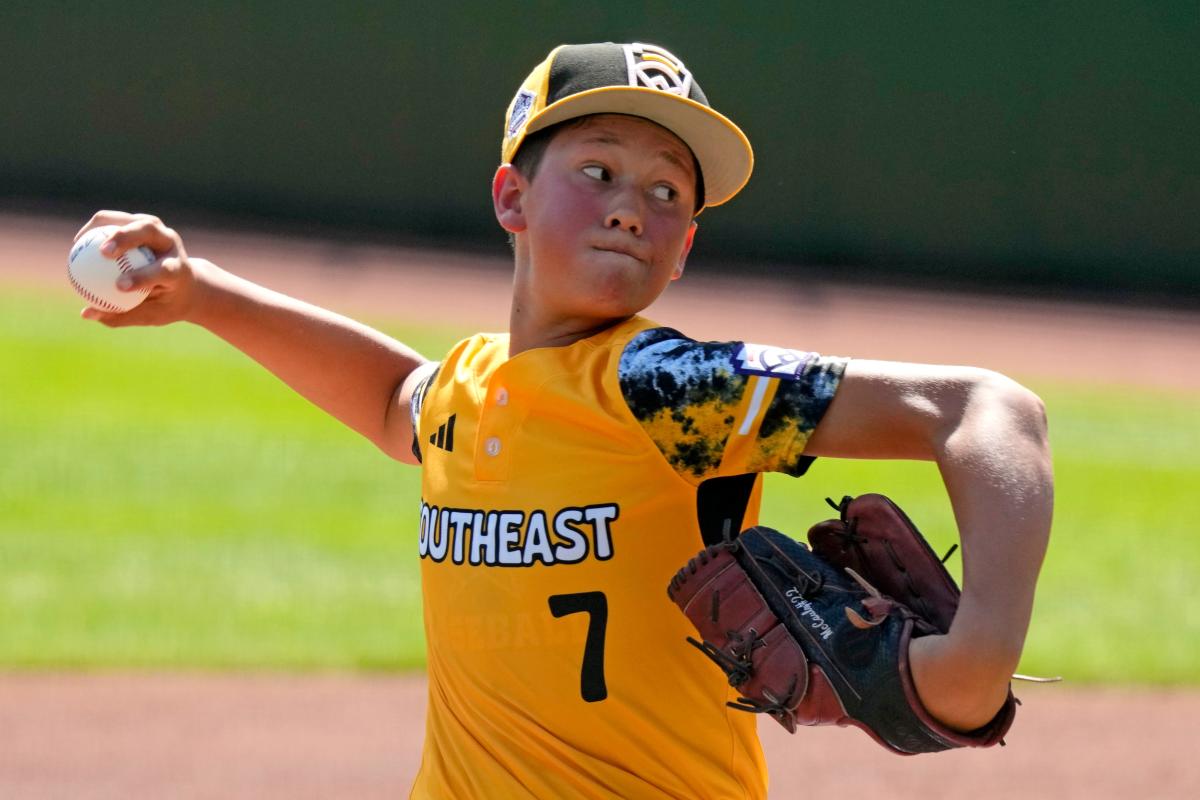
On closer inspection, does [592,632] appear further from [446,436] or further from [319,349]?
[319,349]

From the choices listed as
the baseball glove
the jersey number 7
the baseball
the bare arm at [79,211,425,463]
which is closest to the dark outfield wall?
the bare arm at [79,211,425,463]

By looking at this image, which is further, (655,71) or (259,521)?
(259,521)

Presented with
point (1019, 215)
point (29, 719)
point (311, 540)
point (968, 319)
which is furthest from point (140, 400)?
point (1019, 215)

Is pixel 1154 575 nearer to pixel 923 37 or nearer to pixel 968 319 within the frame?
pixel 968 319

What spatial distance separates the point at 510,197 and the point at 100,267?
642mm

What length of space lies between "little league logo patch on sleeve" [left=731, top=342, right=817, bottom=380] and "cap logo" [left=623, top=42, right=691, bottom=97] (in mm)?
414

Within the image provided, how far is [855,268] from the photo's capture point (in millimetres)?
19312

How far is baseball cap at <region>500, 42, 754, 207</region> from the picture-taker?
6.79 ft

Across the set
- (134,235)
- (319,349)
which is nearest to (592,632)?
(319,349)

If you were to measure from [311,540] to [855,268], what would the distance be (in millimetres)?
Result: 12352

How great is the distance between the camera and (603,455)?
202 centimetres

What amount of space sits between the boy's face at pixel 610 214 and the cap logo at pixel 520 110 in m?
0.08

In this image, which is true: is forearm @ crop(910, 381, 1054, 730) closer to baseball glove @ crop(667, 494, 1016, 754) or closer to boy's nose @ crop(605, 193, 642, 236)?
baseball glove @ crop(667, 494, 1016, 754)

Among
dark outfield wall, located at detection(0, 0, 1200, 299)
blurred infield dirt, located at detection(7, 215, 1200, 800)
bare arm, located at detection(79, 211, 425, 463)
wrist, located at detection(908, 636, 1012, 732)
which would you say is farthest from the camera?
dark outfield wall, located at detection(0, 0, 1200, 299)
